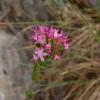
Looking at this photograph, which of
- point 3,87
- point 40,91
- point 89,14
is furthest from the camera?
point 89,14

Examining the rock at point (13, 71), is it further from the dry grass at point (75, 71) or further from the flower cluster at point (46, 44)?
the flower cluster at point (46, 44)

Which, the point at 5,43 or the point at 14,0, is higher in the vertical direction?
the point at 14,0

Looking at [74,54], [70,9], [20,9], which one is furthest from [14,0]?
[74,54]

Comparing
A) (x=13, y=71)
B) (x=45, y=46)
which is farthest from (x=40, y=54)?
(x=13, y=71)

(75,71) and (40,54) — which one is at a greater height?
(40,54)

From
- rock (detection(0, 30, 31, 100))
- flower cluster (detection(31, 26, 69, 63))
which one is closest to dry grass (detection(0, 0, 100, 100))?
rock (detection(0, 30, 31, 100))

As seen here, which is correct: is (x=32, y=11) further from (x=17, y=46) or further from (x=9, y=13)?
(x=17, y=46)

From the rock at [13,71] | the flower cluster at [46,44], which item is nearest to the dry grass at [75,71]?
the rock at [13,71]

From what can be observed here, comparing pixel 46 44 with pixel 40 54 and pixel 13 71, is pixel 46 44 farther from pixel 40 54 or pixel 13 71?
pixel 13 71
